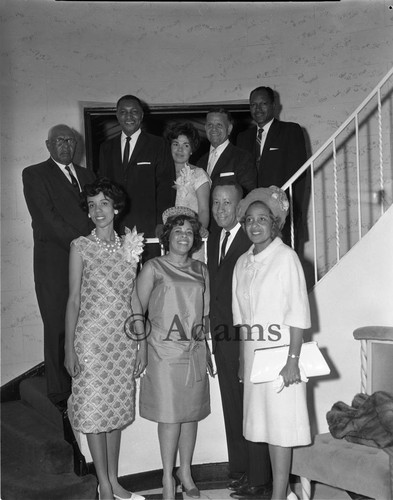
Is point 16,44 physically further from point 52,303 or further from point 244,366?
point 244,366

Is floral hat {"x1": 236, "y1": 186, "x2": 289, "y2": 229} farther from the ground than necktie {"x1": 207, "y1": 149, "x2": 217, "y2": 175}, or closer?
closer

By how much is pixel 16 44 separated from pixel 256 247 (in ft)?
10.5

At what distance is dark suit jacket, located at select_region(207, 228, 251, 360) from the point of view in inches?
151

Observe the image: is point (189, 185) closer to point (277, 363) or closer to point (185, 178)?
point (185, 178)

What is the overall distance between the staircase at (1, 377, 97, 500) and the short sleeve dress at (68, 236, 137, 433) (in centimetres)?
54

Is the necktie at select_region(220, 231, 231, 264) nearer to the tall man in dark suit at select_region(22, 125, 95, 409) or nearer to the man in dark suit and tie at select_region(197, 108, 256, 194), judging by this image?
the man in dark suit and tie at select_region(197, 108, 256, 194)

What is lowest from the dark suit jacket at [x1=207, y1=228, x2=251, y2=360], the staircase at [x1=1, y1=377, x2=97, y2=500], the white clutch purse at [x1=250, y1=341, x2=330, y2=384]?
the staircase at [x1=1, y1=377, x2=97, y2=500]

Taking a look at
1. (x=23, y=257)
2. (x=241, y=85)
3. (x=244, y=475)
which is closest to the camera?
(x=244, y=475)

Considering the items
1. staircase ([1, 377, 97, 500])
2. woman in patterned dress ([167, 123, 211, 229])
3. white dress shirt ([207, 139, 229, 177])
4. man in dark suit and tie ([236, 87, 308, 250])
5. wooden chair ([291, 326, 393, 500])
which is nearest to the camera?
wooden chair ([291, 326, 393, 500])

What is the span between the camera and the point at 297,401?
135 inches

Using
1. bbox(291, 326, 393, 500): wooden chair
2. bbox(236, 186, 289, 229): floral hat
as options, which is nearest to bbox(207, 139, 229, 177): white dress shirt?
bbox(236, 186, 289, 229): floral hat

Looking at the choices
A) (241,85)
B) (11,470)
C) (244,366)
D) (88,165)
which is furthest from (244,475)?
(241,85)

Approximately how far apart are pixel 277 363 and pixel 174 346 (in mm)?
616

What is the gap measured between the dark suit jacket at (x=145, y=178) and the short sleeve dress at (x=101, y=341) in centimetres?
93
